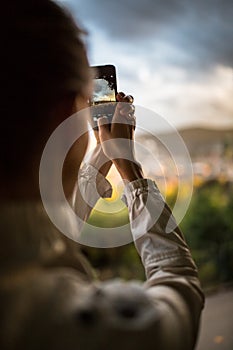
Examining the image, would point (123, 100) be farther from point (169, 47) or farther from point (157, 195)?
point (169, 47)

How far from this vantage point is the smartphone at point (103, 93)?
0.50 meters

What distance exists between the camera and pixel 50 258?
0.33 meters

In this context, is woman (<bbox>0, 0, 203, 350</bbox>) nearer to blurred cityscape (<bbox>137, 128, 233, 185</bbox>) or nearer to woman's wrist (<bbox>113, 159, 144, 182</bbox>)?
woman's wrist (<bbox>113, 159, 144, 182</bbox>)

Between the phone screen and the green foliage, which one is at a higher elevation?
the phone screen

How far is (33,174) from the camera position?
0.35m

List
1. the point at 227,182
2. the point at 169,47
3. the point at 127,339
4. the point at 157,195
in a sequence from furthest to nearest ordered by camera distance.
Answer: the point at 227,182
the point at 169,47
the point at 157,195
the point at 127,339

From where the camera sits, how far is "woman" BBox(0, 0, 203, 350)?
0.99ft

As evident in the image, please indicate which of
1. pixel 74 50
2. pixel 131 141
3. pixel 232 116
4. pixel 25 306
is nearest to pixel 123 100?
pixel 131 141

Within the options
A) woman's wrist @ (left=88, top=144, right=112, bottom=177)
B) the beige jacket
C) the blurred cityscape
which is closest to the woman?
the beige jacket

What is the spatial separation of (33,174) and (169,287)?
0.44 feet

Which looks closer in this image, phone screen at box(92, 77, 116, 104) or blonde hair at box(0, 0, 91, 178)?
blonde hair at box(0, 0, 91, 178)

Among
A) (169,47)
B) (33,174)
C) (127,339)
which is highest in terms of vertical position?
(169,47)

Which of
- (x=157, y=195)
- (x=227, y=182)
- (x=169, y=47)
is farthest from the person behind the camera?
(x=227, y=182)

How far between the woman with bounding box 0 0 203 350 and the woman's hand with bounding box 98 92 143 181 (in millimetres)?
81
